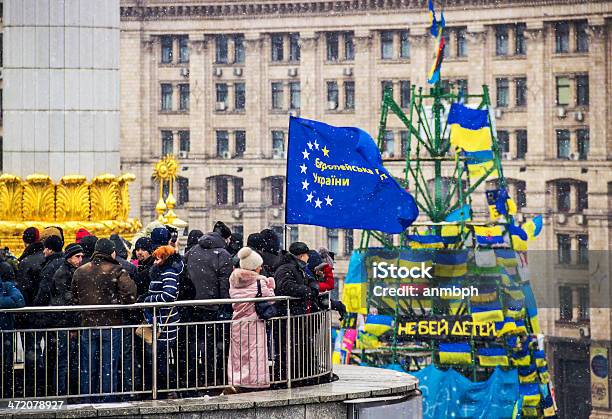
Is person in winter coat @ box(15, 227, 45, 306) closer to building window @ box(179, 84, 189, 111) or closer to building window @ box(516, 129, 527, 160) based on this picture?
building window @ box(516, 129, 527, 160)

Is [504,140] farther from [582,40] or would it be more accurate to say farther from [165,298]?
[165,298]

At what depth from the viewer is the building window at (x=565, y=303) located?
73.0 meters

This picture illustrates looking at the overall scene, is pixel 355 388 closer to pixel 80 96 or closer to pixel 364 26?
pixel 80 96

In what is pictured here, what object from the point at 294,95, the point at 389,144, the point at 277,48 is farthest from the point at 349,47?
the point at 389,144

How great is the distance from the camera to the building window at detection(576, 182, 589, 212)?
246 feet

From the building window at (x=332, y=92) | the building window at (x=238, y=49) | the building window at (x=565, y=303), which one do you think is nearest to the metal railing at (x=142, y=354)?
the building window at (x=565, y=303)

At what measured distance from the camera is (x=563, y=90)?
7612cm

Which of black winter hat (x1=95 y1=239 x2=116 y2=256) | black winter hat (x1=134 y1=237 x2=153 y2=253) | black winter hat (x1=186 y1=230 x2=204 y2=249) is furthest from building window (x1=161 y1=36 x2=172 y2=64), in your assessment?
black winter hat (x1=95 y1=239 x2=116 y2=256)

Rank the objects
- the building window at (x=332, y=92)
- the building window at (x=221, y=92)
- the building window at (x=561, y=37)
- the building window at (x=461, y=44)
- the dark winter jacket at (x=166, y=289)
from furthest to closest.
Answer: the building window at (x=221, y=92) < the building window at (x=332, y=92) < the building window at (x=461, y=44) < the building window at (x=561, y=37) < the dark winter jacket at (x=166, y=289)

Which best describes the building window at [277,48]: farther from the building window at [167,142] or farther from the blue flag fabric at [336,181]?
the blue flag fabric at [336,181]

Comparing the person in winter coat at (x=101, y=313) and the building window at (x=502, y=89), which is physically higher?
the building window at (x=502, y=89)

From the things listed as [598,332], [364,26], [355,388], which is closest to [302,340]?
[355,388]

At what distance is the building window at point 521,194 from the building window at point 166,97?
17.6 m

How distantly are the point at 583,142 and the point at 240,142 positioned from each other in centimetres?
1703
